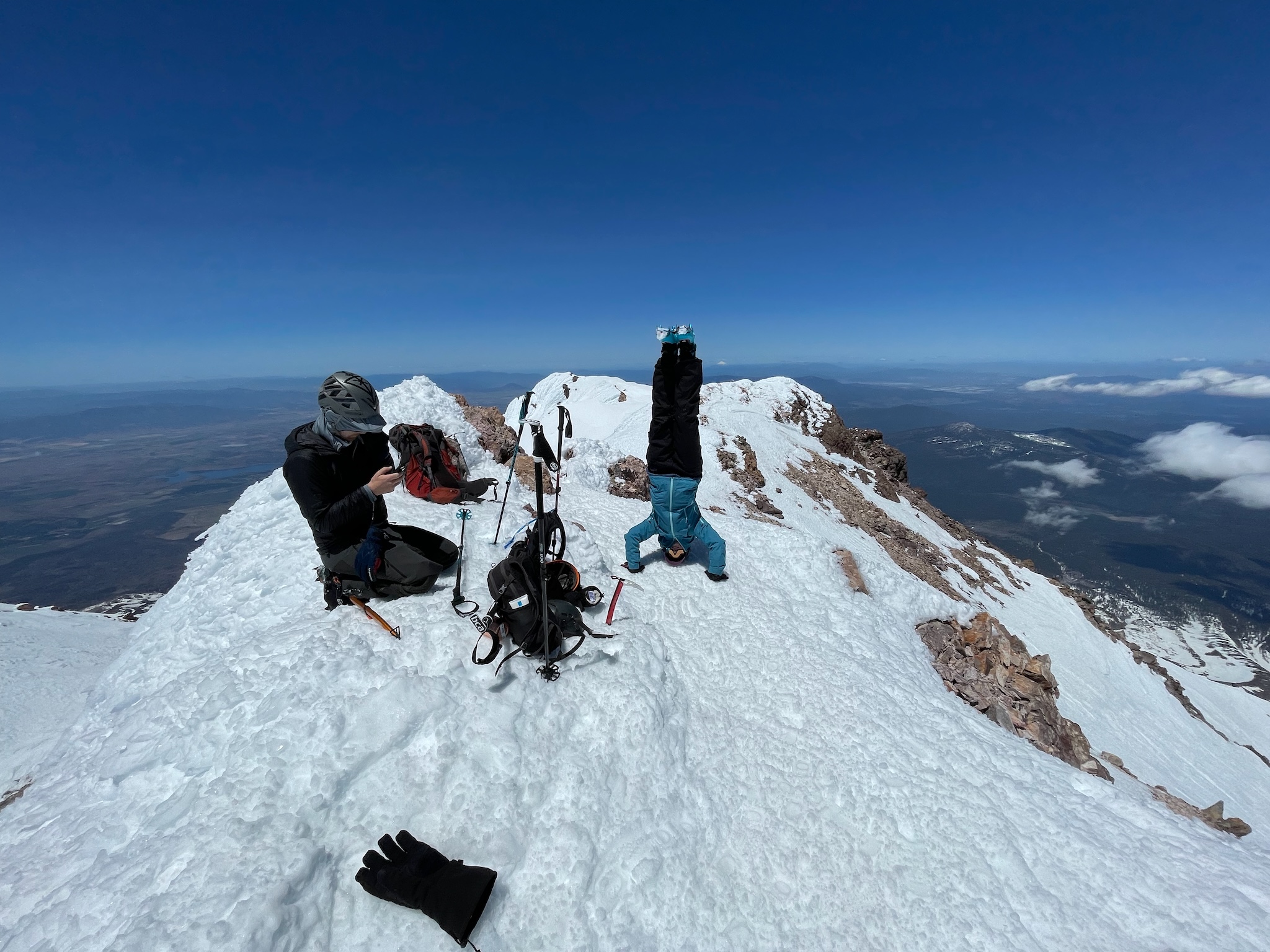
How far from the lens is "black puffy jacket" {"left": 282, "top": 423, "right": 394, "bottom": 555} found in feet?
18.7

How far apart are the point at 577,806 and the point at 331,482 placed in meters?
4.64

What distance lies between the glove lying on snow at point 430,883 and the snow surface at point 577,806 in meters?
0.21

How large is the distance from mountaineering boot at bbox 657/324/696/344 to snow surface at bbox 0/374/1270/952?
482 cm

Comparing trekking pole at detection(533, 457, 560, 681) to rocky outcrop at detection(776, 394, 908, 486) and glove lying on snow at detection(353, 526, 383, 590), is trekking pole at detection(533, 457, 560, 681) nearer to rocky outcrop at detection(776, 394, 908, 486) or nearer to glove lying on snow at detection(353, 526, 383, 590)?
glove lying on snow at detection(353, 526, 383, 590)

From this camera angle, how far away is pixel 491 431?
15602 millimetres

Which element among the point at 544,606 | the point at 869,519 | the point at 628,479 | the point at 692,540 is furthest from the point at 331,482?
the point at 869,519

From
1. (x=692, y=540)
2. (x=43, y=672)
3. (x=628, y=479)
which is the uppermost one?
(x=692, y=540)

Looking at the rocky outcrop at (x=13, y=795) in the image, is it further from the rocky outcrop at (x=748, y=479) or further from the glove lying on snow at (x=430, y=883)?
the rocky outcrop at (x=748, y=479)

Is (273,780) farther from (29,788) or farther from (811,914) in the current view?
(811,914)

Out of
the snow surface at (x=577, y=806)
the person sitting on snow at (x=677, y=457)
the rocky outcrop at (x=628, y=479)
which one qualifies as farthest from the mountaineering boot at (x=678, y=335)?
the rocky outcrop at (x=628, y=479)

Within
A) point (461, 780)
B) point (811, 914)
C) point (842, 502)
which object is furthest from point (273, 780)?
point (842, 502)

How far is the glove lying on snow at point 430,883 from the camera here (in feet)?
12.1

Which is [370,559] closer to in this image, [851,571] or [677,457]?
[677,457]

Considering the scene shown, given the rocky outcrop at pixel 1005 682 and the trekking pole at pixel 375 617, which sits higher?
the trekking pole at pixel 375 617
